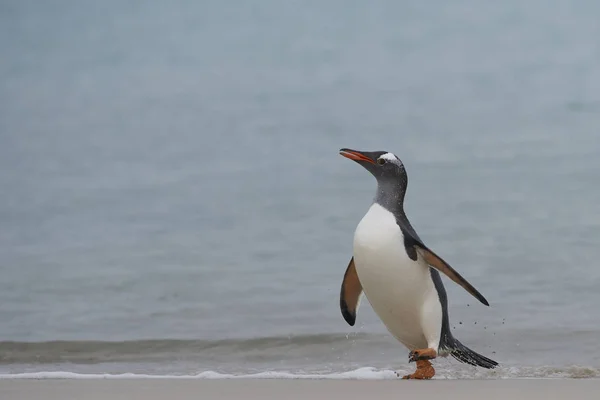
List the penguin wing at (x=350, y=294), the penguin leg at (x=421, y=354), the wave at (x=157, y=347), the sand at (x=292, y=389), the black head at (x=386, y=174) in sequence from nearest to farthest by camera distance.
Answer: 1. the sand at (x=292, y=389)
2. the penguin leg at (x=421, y=354)
3. the black head at (x=386, y=174)
4. the penguin wing at (x=350, y=294)
5. the wave at (x=157, y=347)

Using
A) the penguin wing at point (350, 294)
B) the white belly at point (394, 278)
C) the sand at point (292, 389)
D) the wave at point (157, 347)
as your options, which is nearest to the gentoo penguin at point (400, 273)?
the white belly at point (394, 278)

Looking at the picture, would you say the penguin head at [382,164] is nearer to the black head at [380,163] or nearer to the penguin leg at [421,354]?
the black head at [380,163]

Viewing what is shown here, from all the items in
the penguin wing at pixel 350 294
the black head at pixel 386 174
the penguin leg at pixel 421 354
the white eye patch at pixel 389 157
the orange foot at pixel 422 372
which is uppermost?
the white eye patch at pixel 389 157

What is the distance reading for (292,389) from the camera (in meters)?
1.98

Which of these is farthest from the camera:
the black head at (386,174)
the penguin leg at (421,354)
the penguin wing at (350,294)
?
the penguin wing at (350,294)

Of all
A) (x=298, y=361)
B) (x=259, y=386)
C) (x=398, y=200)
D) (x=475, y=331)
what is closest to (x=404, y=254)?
(x=398, y=200)

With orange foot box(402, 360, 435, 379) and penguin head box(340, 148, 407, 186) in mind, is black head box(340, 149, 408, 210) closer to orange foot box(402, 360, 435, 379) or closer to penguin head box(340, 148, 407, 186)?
penguin head box(340, 148, 407, 186)

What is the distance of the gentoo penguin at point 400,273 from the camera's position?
257 centimetres

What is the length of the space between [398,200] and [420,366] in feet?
1.54

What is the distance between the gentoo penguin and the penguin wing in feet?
0.73

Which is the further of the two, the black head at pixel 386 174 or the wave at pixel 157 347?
the wave at pixel 157 347

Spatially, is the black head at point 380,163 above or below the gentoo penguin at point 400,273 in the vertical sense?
above

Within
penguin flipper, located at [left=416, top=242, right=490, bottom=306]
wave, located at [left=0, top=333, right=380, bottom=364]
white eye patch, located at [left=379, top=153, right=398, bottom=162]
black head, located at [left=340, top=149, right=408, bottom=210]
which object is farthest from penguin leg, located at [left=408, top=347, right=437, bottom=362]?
wave, located at [left=0, top=333, right=380, bottom=364]

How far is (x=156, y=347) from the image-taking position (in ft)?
14.6
